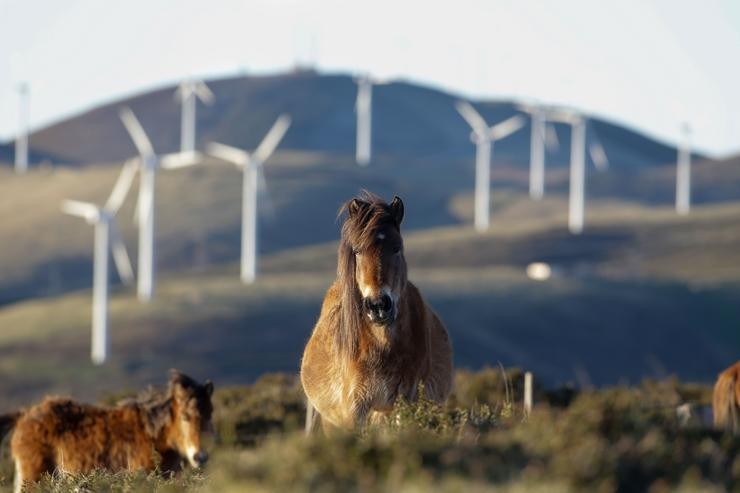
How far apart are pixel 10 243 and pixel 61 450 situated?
138112mm

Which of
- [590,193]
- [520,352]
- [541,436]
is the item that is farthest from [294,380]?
[590,193]

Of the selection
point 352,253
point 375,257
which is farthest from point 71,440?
point 375,257

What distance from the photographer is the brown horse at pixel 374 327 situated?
43.1 ft

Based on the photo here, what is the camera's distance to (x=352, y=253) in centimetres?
1341

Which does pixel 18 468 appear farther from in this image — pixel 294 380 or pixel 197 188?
pixel 197 188

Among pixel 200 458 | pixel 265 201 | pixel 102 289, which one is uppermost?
pixel 265 201

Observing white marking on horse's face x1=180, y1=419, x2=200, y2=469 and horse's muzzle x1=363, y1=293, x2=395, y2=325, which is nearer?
horse's muzzle x1=363, y1=293, x2=395, y2=325

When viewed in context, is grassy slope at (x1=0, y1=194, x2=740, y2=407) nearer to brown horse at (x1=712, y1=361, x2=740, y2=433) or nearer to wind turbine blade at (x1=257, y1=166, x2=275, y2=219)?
wind turbine blade at (x1=257, y1=166, x2=275, y2=219)

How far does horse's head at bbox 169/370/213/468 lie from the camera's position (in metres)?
16.2

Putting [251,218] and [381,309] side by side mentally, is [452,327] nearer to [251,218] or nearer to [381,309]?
[251,218]

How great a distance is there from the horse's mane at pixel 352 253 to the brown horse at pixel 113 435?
117 inches

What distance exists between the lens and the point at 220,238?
154500mm

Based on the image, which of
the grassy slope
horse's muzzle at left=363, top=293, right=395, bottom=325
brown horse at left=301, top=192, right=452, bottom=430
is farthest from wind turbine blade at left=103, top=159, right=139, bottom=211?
horse's muzzle at left=363, top=293, right=395, bottom=325

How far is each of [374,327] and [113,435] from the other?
3856 mm
